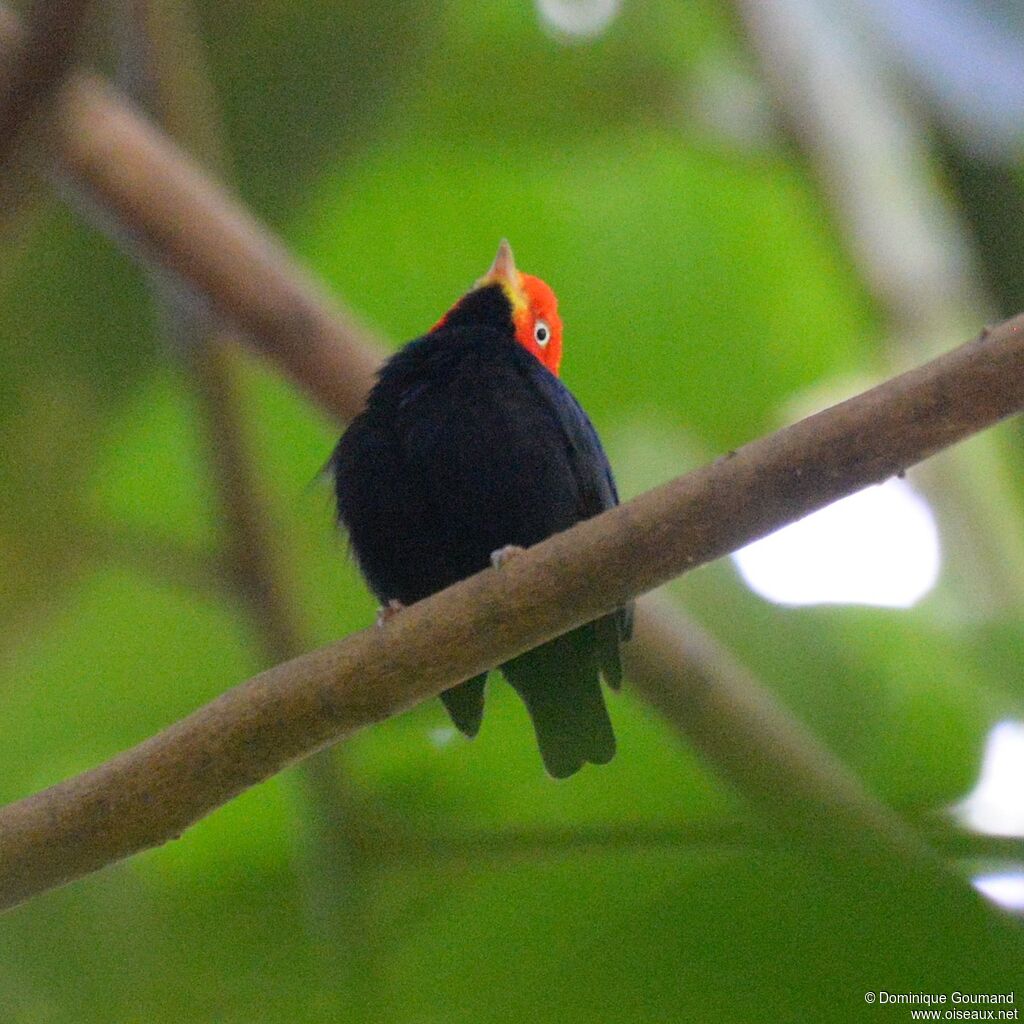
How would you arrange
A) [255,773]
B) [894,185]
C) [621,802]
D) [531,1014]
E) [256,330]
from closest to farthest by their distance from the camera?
[531,1014] → [255,773] → [621,802] → [256,330] → [894,185]

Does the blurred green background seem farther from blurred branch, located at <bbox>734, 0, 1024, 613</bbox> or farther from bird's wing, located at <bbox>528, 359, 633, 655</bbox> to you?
bird's wing, located at <bbox>528, 359, 633, 655</bbox>

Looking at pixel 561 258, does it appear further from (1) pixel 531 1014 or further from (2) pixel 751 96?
(1) pixel 531 1014

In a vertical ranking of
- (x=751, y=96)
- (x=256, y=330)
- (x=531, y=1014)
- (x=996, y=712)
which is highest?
(x=751, y=96)

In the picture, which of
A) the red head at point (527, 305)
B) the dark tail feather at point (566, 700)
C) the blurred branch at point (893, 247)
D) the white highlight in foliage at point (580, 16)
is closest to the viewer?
the dark tail feather at point (566, 700)

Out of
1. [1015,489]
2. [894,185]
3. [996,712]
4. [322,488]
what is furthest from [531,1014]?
[894,185]

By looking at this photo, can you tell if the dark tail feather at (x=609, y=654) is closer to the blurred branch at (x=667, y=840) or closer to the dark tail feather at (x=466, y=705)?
the dark tail feather at (x=466, y=705)

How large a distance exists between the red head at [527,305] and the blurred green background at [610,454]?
1.76 ft

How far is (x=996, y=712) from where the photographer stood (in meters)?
2.79

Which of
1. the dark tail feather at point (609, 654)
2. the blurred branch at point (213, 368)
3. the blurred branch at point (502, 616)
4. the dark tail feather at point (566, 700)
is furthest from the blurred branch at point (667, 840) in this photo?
the blurred branch at point (213, 368)

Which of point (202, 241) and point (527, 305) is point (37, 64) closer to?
point (202, 241)

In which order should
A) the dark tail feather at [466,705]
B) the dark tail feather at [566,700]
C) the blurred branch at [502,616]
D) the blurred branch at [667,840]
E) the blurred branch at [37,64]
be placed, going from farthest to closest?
the dark tail feather at [466,705] → the dark tail feather at [566,700] → the blurred branch at [502,616] → the blurred branch at [37,64] → the blurred branch at [667,840]

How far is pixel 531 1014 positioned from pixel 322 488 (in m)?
2.82

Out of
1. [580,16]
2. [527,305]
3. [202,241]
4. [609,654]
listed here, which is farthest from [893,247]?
[202,241]

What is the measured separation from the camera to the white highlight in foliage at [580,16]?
5.23 m
